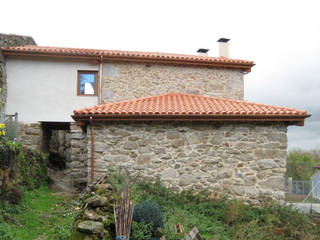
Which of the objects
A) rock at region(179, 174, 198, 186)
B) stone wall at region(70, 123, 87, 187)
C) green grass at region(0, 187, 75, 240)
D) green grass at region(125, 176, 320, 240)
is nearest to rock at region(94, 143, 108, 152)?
green grass at region(125, 176, 320, 240)

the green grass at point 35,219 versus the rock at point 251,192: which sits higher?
the rock at point 251,192

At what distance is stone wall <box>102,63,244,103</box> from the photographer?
11.0 meters

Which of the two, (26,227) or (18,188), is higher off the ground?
(18,188)

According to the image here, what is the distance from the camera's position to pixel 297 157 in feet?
102

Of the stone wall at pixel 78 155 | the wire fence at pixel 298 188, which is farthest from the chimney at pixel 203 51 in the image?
the wire fence at pixel 298 188

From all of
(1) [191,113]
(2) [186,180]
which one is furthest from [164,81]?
(2) [186,180]

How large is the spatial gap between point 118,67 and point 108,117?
415 centimetres

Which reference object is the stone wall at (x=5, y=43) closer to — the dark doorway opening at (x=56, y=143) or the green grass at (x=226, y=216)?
the dark doorway opening at (x=56, y=143)

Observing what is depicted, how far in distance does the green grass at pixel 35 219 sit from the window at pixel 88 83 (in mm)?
4486

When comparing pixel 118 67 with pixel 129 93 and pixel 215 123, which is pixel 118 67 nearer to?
pixel 129 93

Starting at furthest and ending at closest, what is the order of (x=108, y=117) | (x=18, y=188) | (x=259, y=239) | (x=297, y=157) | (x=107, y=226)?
1. (x=297, y=157)
2. (x=108, y=117)
3. (x=18, y=188)
4. (x=259, y=239)
5. (x=107, y=226)

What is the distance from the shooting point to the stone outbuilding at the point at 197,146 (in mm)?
7582

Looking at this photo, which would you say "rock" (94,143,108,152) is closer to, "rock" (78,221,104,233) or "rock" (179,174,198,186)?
"rock" (179,174,198,186)

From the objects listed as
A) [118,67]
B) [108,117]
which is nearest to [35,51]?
[118,67]
